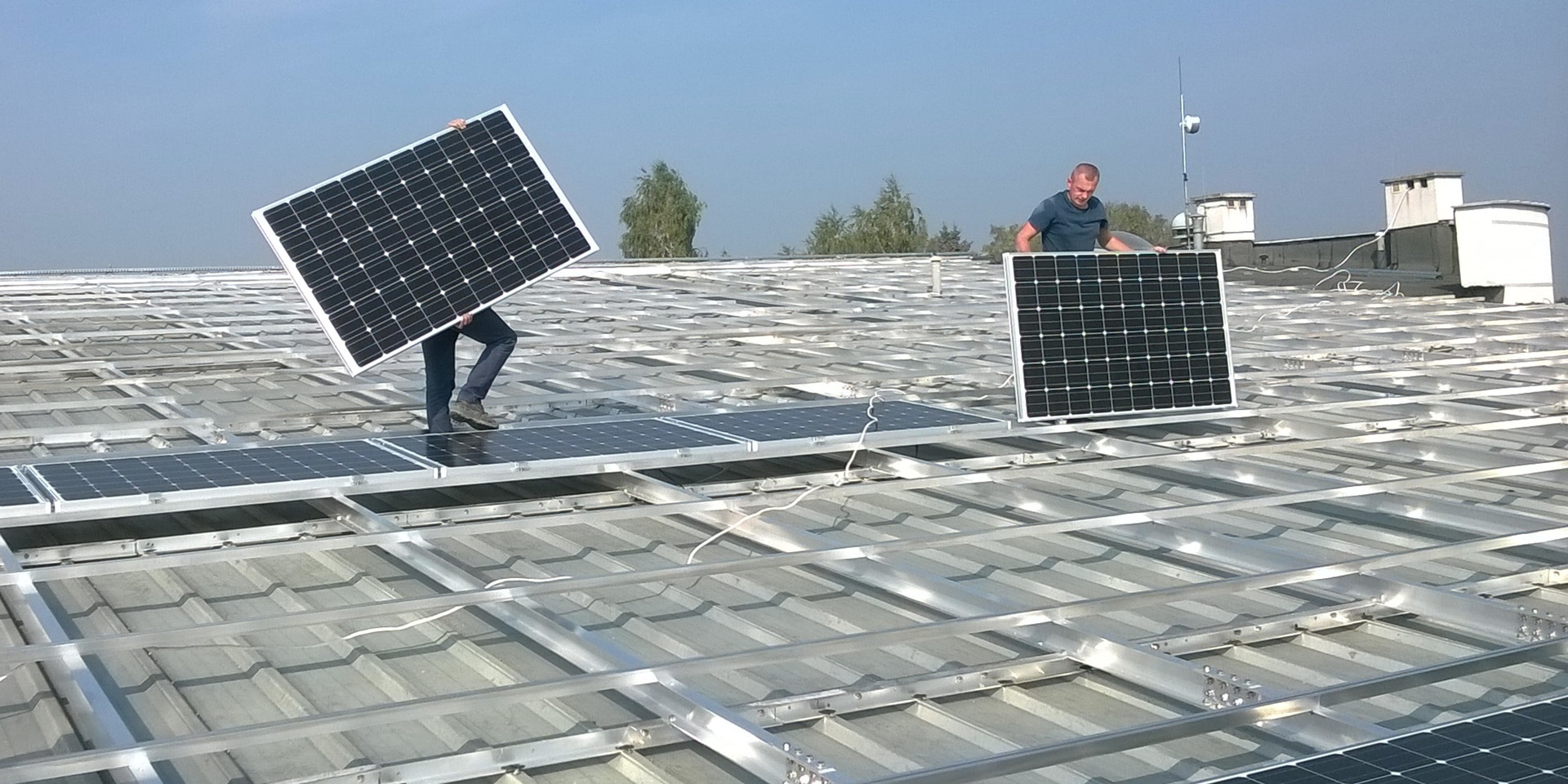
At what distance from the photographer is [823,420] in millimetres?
10086

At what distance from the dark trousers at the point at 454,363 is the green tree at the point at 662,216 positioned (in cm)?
7389

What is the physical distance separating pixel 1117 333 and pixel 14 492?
6.69 meters

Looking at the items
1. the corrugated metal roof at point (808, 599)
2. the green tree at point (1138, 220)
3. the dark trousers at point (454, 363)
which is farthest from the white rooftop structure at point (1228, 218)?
the green tree at point (1138, 220)

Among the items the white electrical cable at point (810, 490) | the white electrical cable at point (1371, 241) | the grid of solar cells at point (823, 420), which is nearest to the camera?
the white electrical cable at point (810, 490)

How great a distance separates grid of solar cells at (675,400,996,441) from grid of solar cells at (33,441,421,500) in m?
2.23

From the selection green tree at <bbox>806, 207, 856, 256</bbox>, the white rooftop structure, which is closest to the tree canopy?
green tree at <bbox>806, 207, 856, 256</bbox>

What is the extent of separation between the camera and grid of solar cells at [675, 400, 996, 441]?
959cm

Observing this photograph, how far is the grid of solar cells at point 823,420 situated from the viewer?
9.59 m

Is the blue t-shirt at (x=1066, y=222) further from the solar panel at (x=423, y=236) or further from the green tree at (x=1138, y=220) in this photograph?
the green tree at (x=1138, y=220)

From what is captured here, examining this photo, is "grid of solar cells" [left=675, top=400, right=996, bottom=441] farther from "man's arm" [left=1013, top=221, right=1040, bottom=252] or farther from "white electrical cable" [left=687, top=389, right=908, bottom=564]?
"man's arm" [left=1013, top=221, right=1040, bottom=252]

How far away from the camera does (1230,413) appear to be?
10.7 m

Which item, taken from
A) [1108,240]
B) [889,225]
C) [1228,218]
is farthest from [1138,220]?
[1108,240]

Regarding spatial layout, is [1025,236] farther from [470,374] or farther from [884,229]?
[884,229]

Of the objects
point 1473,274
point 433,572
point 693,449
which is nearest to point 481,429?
point 693,449
